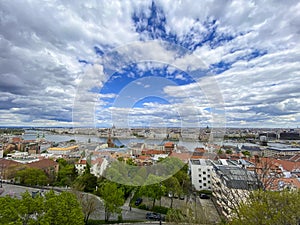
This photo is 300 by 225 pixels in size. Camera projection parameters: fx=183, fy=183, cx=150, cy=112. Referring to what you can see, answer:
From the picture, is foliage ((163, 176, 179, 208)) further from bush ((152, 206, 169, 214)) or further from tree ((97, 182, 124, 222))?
tree ((97, 182, 124, 222))

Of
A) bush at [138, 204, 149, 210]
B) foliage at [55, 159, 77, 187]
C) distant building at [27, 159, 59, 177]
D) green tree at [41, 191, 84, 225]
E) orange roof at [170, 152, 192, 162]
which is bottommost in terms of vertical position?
bush at [138, 204, 149, 210]

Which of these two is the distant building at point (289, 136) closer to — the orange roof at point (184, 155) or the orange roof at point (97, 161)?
the orange roof at point (184, 155)

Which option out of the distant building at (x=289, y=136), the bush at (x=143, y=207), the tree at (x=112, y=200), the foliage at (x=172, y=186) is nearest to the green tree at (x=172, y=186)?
the foliage at (x=172, y=186)

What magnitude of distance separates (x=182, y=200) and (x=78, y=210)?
13.5 feet

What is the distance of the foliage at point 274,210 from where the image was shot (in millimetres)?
1949

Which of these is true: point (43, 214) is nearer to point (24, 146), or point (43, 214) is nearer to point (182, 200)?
point (182, 200)

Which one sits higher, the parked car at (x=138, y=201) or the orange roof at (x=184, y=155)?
the orange roof at (x=184, y=155)

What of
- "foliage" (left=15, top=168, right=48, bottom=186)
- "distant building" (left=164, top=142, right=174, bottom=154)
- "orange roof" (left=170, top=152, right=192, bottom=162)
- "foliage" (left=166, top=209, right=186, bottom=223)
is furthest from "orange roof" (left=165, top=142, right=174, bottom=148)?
"foliage" (left=166, top=209, right=186, bottom=223)

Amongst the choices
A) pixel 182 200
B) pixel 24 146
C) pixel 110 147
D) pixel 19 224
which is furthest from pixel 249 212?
pixel 24 146

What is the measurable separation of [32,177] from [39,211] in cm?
567

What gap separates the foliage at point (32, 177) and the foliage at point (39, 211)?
5266mm

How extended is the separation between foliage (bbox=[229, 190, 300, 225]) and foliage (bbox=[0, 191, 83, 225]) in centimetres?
225

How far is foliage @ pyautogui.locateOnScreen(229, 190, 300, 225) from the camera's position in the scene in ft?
6.40

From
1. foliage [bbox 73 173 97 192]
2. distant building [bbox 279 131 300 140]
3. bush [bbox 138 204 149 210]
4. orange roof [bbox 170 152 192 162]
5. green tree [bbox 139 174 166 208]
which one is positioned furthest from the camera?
distant building [bbox 279 131 300 140]
